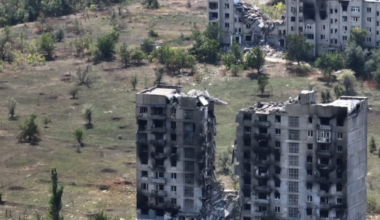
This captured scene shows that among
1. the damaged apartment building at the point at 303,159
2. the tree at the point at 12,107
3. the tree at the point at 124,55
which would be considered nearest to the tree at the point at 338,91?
the tree at the point at 124,55

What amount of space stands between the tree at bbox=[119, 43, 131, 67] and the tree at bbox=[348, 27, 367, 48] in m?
18.0

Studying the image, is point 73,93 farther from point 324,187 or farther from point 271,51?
point 324,187

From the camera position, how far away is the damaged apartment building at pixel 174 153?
85.6 metres

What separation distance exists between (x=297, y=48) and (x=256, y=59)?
429cm

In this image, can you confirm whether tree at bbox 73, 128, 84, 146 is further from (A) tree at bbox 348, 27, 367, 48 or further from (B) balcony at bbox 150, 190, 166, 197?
(A) tree at bbox 348, 27, 367, 48

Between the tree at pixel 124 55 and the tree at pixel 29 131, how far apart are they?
2306 centimetres

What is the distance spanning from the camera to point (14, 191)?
321ft

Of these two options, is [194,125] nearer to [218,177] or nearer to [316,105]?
[316,105]

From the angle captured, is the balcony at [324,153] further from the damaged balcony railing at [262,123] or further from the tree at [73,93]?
the tree at [73,93]

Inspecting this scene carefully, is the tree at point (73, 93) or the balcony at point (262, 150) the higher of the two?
the balcony at point (262, 150)

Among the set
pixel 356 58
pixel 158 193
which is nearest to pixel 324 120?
pixel 158 193

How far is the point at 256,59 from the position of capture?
415 feet

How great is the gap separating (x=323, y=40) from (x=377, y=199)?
38.4 metres

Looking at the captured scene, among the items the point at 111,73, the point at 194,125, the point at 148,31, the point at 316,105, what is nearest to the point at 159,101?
the point at 194,125
